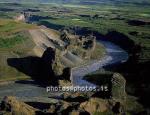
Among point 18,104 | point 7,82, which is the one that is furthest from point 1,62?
point 18,104

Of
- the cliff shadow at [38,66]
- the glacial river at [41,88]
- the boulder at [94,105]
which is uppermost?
the boulder at [94,105]

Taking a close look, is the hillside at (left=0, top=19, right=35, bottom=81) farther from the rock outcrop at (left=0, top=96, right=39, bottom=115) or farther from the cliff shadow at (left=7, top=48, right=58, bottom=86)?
the rock outcrop at (left=0, top=96, right=39, bottom=115)

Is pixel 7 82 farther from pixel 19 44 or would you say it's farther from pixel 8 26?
pixel 8 26

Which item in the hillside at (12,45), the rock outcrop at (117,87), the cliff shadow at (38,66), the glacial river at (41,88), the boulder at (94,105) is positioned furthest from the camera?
the hillside at (12,45)

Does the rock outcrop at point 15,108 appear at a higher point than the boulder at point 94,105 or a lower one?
lower

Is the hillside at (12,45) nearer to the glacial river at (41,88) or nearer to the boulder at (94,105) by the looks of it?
the glacial river at (41,88)

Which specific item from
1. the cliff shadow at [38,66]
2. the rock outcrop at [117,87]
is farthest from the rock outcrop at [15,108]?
the cliff shadow at [38,66]

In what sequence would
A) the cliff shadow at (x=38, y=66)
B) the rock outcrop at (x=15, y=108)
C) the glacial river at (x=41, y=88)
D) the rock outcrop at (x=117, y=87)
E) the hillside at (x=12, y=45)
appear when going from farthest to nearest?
the hillside at (x=12, y=45), the cliff shadow at (x=38, y=66), the glacial river at (x=41, y=88), the rock outcrop at (x=117, y=87), the rock outcrop at (x=15, y=108)

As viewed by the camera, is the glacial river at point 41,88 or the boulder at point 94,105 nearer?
the boulder at point 94,105

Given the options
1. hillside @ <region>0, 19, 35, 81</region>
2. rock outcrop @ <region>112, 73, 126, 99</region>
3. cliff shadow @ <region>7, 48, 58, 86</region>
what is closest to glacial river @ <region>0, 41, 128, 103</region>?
cliff shadow @ <region>7, 48, 58, 86</region>
